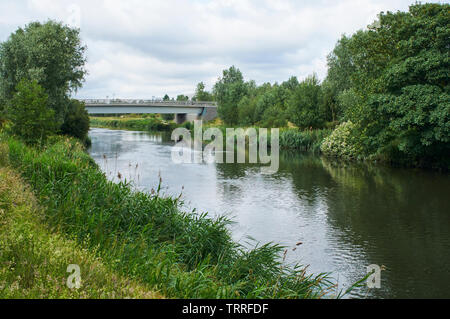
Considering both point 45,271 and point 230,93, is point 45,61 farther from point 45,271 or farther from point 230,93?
point 230,93

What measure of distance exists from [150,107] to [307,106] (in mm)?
26897

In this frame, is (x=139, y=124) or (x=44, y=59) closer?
(x=44, y=59)

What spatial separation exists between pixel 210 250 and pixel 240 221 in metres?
5.07

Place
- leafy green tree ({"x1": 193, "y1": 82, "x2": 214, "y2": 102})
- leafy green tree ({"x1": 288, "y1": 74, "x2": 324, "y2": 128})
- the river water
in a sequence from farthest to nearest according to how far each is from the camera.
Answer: leafy green tree ({"x1": 193, "y1": 82, "x2": 214, "y2": 102})
leafy green tree ({"x1": 288, "y1": 74, "x2": 324, "y2": 128})
the river water

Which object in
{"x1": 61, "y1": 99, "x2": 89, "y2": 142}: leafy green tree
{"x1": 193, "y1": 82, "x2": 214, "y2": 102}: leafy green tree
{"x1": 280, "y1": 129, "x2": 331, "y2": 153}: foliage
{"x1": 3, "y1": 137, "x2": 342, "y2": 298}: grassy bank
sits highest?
{"x1": 193, "y1": 82, "x2": 214, "y2": 102}: leafy green tree

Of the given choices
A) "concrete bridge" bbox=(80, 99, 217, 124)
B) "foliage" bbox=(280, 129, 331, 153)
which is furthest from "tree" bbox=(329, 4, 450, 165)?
"concrete bridge" bbox=(80, 99, 217, 124)

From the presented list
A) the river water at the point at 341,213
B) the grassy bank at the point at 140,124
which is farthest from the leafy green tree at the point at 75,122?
the grassy bank at the point at 140,124

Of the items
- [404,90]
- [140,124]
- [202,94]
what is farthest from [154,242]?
[202,94]

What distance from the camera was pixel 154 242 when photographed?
29.0ft

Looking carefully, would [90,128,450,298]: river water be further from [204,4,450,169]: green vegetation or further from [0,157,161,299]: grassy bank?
[0,157,161,299]: grassy bank

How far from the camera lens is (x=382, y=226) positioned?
45.3 feet

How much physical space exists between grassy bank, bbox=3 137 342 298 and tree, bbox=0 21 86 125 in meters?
18.4

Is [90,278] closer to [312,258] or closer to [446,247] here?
[312,258]

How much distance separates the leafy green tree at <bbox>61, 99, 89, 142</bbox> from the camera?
122ft
